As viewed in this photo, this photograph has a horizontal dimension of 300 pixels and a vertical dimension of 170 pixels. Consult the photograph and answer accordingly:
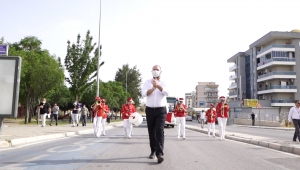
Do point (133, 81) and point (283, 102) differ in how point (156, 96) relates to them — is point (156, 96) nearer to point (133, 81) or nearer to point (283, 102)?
point (283, 102)

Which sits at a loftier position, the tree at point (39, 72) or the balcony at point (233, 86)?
Result: the balcony at point (233, 86)

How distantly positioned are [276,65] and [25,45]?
48.5m

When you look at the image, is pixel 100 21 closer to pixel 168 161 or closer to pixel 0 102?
pixel 0 102

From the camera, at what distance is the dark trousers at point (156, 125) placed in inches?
262

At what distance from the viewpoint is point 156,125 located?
679 cm

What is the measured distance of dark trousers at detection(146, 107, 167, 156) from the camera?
21.8ft

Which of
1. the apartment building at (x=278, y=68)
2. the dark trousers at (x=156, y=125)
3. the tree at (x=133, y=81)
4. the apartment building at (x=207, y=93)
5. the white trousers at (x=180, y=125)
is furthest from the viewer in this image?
the apartment building at (x=207, y=93)

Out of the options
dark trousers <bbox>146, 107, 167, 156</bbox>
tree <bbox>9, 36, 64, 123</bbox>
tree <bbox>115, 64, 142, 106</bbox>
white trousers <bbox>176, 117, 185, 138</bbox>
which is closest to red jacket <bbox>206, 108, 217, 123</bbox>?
white trousers <bbox>176, 117, 185, 138</bbox>

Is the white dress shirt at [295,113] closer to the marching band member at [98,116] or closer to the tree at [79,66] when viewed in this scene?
the marching band member at [98,116]

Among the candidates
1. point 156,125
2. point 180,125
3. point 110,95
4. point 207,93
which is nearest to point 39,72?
point 180,125

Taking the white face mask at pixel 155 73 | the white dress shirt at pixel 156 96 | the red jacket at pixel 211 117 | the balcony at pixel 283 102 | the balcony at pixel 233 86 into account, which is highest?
the balcony at pixel 233 86

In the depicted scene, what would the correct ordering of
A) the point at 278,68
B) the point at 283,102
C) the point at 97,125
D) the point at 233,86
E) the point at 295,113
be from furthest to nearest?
the point at 233,86 < the point at 278,68 < the point at 283,102 < the point at 97,125 < the point at 295,113

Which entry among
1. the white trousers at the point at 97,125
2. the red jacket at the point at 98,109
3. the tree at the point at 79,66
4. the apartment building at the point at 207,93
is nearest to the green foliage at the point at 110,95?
the tree at the point at 79,66

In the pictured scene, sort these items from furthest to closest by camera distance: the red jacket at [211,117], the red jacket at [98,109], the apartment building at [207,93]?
1. the apartment building at [207,93]
2. the red jacket at [211,117]
3. the red jacket at [98,109]
